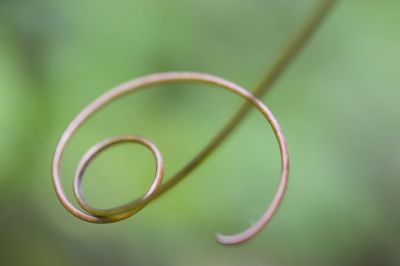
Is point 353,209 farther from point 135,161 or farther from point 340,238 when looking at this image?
point 135,161

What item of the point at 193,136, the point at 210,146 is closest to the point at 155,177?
the point at 210,146

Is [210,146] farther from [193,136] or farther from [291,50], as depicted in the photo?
[193,136]

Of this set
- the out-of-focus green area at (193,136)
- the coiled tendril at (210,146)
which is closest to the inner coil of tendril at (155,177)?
the coiled tendril at (210,146)

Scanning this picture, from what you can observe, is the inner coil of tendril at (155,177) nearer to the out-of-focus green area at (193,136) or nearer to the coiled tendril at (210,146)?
the coiled tendril at (210,146)

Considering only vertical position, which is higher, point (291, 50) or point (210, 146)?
point (291, 50)

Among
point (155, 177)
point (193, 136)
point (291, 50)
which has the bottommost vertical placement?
point (193, 136)

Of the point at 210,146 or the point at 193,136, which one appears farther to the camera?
the point at 193,136

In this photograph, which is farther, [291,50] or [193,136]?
[193,136]

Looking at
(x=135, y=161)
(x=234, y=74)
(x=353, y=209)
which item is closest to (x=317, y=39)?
(x=234, y=74)

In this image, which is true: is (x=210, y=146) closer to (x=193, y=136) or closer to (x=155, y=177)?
(x=155, y=177)
